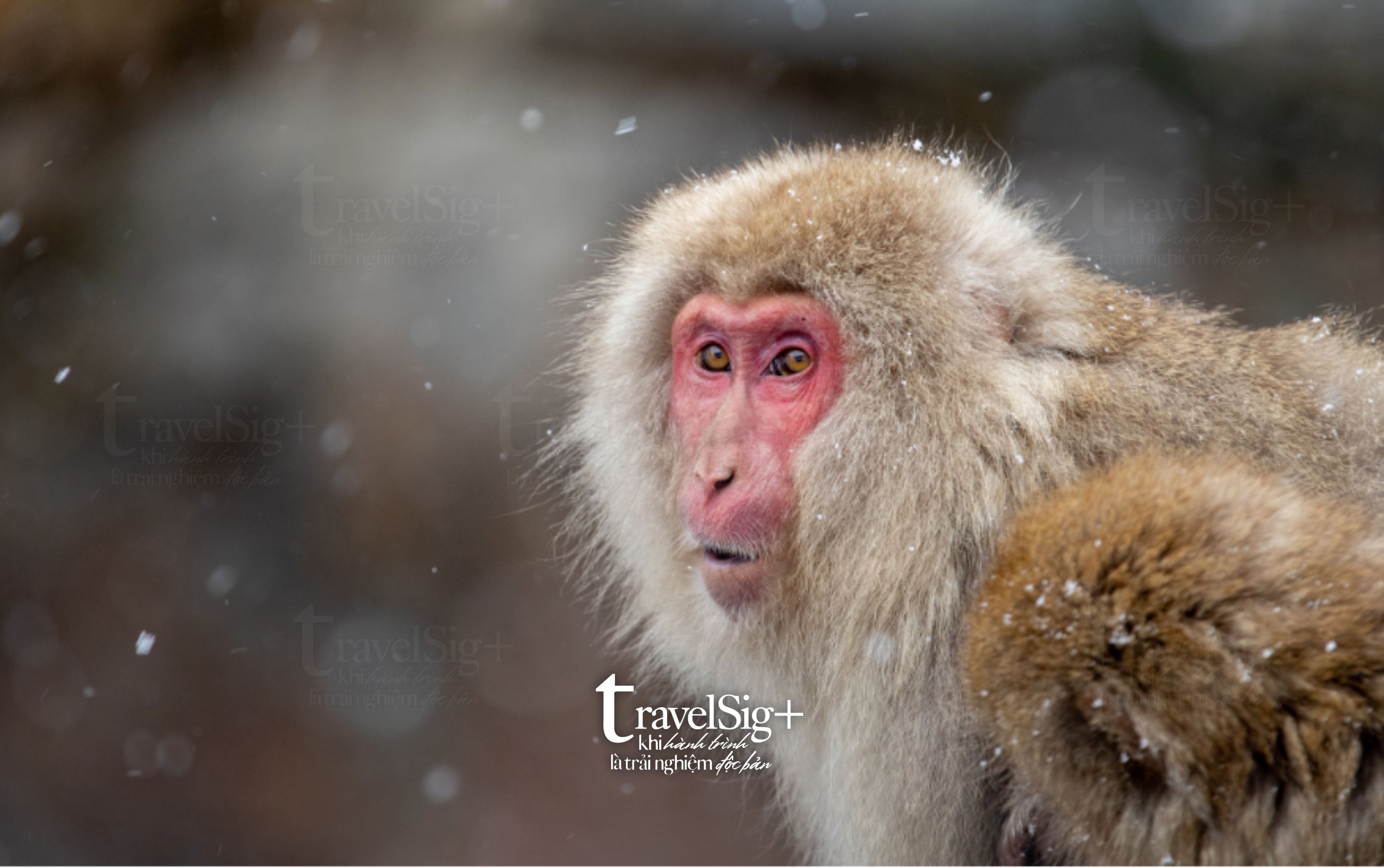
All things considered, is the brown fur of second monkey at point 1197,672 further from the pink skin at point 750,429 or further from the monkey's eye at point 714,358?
the monkey's eye at point 714,358

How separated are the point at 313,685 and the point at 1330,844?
5.68 meters

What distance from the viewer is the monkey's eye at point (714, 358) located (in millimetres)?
2875

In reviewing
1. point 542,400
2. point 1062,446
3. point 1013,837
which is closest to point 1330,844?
point 1013,837

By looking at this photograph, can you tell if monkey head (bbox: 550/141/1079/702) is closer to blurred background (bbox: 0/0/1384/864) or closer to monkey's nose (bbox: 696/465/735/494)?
monkey's nose (bbox: 696/465/735/494)

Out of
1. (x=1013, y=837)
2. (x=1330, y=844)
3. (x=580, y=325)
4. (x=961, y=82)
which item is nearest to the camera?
(x=1330, y=844)

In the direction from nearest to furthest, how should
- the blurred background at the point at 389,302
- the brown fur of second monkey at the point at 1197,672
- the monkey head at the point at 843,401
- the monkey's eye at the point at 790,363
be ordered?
1. the brown fur of second monkey at the point at 1197,672
2. the monkey head at the point at 843,401
3. the monkey's eye at the point at 790,363
4. the blurred background at the point at 389,302

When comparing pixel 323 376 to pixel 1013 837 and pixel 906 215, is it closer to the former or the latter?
pixel 906 215

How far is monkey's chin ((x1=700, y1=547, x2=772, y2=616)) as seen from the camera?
2.60 meters

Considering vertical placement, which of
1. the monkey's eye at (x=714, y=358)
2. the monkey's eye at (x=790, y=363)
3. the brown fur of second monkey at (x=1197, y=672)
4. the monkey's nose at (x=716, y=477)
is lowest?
the brown fur of second monkey at (x=1197, y=672)

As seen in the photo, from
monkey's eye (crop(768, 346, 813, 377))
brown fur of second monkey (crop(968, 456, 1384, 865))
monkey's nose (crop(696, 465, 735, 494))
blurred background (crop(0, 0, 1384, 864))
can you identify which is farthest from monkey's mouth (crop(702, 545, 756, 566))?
blurred background (crop(0, 0, 1384, 864))

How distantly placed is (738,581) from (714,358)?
2.03 ft

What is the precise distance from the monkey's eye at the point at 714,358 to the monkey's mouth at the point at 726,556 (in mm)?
509

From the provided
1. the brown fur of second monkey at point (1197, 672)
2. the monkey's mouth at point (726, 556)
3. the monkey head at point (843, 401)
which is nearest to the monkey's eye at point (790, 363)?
the monkey head at point (843, 401)

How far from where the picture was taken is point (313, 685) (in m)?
6.34
